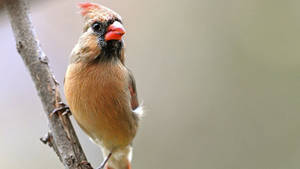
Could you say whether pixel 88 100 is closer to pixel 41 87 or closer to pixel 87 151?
pixel 41 87

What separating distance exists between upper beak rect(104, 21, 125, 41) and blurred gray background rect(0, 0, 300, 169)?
152 cm

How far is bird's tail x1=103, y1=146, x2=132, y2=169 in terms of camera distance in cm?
339

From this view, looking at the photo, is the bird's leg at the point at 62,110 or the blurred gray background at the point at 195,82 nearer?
the bird's leg at the point at 62,110

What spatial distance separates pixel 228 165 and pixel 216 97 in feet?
2.82

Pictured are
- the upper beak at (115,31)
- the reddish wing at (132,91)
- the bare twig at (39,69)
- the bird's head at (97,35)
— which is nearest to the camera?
the bare twig at (39,69)

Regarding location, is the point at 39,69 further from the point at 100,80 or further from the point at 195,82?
the point at 195,82

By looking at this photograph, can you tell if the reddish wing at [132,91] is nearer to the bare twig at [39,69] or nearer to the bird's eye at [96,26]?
the bird's eye at [96,26]

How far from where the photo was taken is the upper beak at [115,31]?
2754 millimetres

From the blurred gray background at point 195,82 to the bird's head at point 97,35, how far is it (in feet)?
4.34

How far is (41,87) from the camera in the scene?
261 centimetres

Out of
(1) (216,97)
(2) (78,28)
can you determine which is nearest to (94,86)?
(2) (78,28)

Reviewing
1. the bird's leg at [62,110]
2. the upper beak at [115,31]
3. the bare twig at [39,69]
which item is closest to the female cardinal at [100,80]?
the upper beak at [115,31]

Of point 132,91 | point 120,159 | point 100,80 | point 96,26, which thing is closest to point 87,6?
point 96,26

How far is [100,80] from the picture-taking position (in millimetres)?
2891
